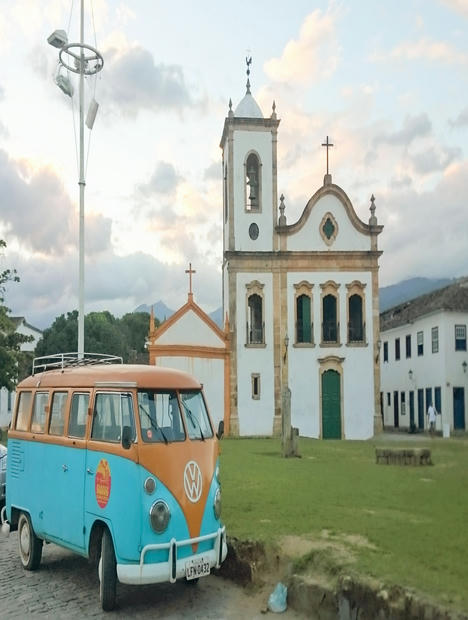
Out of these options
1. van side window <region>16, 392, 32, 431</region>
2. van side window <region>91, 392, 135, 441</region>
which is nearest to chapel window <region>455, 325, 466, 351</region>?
van side window <region>16, 392, 32, 431</region>

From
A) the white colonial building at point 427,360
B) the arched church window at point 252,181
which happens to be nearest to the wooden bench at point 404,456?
the white colonial building at point 427,360

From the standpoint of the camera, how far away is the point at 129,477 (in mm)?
8062

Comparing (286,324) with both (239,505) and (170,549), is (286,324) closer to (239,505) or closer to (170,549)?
(239,505)

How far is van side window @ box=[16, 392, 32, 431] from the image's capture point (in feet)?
35.7

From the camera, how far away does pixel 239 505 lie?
483 inches

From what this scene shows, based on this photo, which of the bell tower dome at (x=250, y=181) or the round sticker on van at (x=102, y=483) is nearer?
the round sticker on van at (x=102, y=483)

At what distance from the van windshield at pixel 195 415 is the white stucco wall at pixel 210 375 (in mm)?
24662

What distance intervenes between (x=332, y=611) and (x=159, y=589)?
2429 mm

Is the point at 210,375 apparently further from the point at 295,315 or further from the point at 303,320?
the point at 303,320

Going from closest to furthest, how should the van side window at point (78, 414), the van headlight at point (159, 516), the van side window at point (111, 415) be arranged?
the van headlight at point (159, 516) → the van side window at point (111, 415) → the van side window at point (78, 414)

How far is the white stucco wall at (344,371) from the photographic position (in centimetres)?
3525

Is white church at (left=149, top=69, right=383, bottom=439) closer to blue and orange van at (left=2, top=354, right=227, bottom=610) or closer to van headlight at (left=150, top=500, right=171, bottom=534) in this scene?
blue and orange van at (left=2, top=354, right=227, bottom=610)

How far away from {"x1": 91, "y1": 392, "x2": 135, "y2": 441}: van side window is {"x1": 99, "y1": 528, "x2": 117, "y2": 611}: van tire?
1.23 meters

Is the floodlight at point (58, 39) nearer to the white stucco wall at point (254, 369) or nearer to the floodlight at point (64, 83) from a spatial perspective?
the floodlight at point (64, 83)
